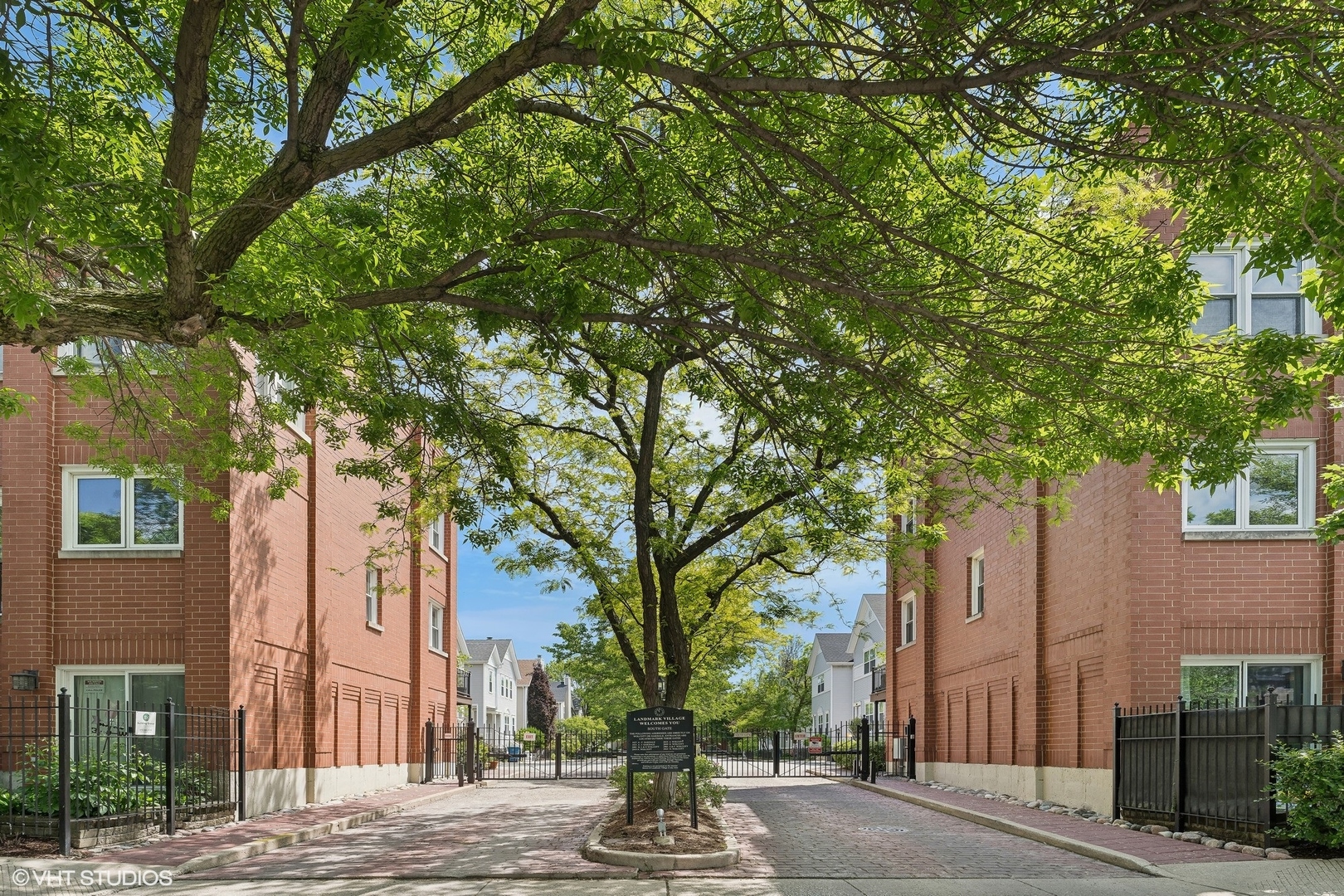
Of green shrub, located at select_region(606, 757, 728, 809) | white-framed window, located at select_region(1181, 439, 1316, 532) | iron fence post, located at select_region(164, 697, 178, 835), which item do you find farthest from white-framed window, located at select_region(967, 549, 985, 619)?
iron fence post, located at select_region(164, 697, 178, 835)

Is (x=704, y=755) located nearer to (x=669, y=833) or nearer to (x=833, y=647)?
(x=669, y=833)

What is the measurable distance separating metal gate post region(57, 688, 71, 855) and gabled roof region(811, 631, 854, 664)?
59.5m

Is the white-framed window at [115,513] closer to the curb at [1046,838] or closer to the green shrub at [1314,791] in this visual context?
the curb at [1046,838]

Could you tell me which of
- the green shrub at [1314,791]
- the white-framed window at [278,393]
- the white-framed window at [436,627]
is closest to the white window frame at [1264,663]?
the green shrub at [1314,791]

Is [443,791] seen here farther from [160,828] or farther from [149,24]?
[149,24]

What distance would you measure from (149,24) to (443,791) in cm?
2161

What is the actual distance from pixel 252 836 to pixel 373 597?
43.9ft

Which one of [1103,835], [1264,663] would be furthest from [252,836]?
[1264,663]

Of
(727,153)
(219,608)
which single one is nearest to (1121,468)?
(727,153)

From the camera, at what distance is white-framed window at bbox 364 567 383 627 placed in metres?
28.0

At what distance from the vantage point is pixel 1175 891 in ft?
36.5

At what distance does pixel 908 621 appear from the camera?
120ft

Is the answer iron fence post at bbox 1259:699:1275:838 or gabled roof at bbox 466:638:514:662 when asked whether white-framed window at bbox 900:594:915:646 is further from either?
gabled roof at bbox 466:638:514:662

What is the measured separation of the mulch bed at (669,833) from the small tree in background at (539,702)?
246 ft
